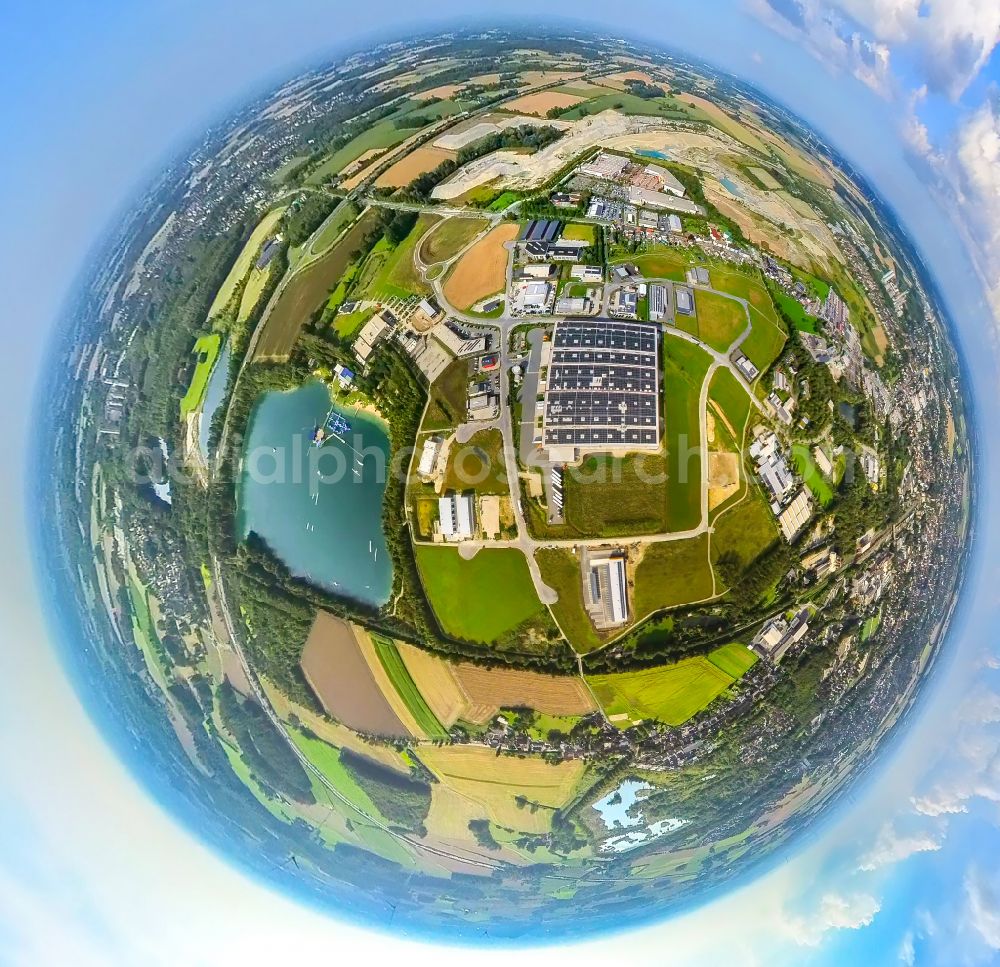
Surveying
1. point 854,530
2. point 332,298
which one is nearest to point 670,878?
point 854,530

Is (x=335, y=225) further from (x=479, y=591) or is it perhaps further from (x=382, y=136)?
(x=479, y=591)

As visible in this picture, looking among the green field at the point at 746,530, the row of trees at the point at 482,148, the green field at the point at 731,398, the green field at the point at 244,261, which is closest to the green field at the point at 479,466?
the green field at the point at 746,530

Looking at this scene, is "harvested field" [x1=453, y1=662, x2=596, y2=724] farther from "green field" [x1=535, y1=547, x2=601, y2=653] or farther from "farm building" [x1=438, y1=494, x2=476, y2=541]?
"farm building" [x1=438, y1=494, x2=476, y2=541]

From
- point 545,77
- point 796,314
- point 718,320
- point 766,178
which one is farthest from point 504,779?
point 545,77

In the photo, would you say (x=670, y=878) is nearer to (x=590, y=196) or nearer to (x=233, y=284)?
(x=590, y=196)

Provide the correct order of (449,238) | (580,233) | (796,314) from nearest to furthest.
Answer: (796,314)
(580,233)
(449,238)

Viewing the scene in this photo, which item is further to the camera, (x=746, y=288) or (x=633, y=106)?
(x=633, y=106)

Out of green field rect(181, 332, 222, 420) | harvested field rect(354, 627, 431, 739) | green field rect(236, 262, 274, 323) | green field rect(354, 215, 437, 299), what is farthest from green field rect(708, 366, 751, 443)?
green field rect(181, 332, 222, 420)
